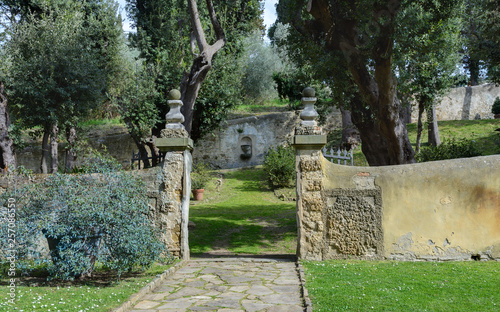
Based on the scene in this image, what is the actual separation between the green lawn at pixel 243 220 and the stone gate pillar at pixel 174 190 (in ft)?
5.45

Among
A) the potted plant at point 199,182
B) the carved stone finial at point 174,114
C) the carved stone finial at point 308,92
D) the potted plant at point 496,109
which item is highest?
the potted plant at point 496,109

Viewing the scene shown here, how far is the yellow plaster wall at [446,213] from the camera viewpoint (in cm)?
656

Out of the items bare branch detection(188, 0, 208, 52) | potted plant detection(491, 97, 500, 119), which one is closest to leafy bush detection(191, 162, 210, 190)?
bare branch detection(188, 0, 208, 52)

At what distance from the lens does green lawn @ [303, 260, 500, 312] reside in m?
4.32

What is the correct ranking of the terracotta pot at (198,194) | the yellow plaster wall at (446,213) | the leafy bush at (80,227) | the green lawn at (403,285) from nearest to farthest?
the green lawn at (403,285) → the leafy bush at (80,227) → the yellow plaster wall at (446,213) → the terracotta pot at (198,194)

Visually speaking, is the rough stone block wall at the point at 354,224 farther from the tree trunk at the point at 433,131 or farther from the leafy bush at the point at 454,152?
the tree trunk at the point at 433,131

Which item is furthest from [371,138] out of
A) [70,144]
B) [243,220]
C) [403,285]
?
[70,144]

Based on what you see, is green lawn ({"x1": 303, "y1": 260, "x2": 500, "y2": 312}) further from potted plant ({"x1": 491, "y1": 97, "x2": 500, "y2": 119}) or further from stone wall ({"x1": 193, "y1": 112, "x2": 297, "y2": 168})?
potted plant ({"x1": 491, "y1": 97, "x2": 500, "y2": 119})

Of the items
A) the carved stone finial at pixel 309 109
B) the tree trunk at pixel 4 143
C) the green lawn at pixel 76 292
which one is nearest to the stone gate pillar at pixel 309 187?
the carved stone finial at pixel 309 109

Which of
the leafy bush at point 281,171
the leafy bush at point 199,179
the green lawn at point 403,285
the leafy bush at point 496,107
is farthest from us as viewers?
the leafy bush at point 496,107

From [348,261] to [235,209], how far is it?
281 inches

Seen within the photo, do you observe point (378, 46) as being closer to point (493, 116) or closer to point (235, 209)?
point (235, 209)

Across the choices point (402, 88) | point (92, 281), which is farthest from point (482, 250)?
point (92, 281)

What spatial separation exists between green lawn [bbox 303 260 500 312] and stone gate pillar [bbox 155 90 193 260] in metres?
2.17
